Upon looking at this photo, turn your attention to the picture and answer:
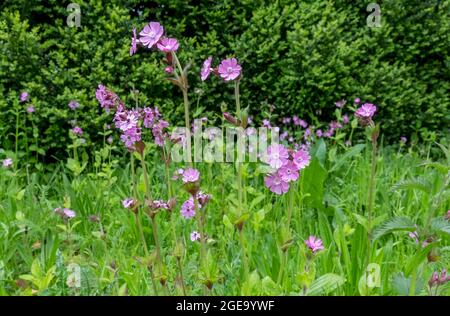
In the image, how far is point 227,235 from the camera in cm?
245

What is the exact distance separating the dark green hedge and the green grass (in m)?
0.41

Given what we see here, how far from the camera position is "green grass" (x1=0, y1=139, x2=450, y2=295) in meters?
1.75

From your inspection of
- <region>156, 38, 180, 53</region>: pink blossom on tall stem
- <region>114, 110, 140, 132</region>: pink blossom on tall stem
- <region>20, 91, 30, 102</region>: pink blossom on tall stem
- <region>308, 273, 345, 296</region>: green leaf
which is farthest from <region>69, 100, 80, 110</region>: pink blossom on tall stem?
<region>308, 273, 345, 296</region>: green leaf

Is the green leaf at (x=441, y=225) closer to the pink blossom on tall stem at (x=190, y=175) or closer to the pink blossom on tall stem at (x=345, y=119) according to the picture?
the pink blossom on tall stem at (x=190, y=175)

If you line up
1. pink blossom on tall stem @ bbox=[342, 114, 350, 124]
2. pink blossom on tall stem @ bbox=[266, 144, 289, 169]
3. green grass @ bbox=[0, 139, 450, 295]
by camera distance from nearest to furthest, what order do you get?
pink blossom on tall stem @ bbox=[266, 144, 289, 169]
green grass @ bbox=[0, 139, 450, 295]
pink blossom on tall stem @ bbox=[342, 114, 350, 124]

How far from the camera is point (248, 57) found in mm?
3805

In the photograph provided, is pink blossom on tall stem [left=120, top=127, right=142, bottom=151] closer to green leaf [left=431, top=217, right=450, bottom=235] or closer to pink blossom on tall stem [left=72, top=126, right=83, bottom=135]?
green leaf [left=431, top=217, right=450, bottom=235]

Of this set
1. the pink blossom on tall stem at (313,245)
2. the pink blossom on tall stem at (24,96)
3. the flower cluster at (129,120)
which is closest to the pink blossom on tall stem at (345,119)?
the pink blossom on tall stem at (24,96)

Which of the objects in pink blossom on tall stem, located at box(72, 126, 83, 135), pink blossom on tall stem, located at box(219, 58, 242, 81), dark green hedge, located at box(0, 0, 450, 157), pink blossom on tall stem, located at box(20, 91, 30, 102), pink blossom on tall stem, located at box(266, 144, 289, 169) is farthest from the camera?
dark green hedge, located at box(0, 0, 450, 157)

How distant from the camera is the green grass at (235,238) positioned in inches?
69.0
